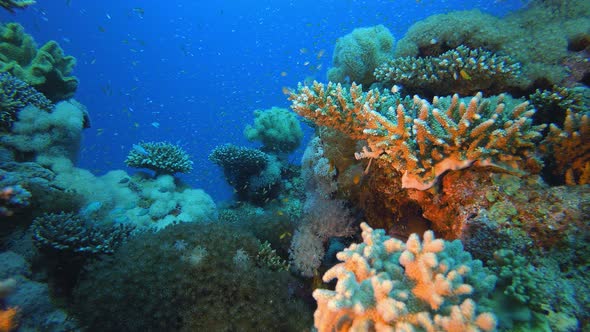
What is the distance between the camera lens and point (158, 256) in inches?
166

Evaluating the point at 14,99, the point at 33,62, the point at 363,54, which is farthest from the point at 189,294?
the point at 33,62

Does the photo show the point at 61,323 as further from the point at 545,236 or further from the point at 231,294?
the point at 545,236

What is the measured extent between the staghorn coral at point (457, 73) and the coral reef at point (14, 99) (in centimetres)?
907

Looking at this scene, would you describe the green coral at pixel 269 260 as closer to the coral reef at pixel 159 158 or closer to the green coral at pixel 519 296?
the green coral at pixel 519 296

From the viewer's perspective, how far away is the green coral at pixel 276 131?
11766mm

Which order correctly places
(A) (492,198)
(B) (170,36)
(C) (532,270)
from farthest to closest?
1. (B) (170,36)
2. (A) (492,198)
3. (C) (532,270)

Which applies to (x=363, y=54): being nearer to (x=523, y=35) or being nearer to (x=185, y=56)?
(x=523, y=35)

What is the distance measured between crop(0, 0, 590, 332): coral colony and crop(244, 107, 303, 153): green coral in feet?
14.7

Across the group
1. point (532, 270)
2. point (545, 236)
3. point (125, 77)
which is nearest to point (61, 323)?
point (532, 270)

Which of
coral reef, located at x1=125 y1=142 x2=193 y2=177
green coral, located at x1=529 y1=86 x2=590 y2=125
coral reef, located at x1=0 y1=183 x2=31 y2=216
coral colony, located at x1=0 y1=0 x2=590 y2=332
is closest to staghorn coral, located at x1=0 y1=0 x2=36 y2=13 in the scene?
coral colony, located at x1=0 y1=0 x2=590 y2=332

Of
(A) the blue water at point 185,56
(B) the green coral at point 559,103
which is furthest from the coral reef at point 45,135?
(A) the blue water at point 185,56

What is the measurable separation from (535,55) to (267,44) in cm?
11948

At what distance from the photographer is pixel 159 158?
364 inches

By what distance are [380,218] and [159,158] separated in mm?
7780
